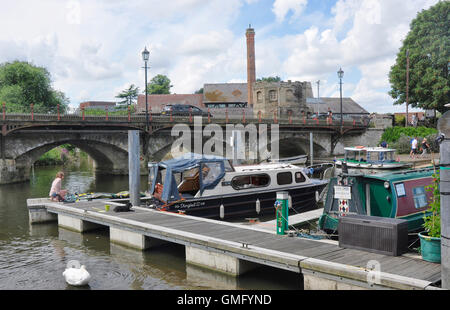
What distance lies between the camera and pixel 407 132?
1486 inches

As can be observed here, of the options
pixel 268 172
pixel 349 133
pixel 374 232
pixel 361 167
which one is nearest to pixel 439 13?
pixel 349 133

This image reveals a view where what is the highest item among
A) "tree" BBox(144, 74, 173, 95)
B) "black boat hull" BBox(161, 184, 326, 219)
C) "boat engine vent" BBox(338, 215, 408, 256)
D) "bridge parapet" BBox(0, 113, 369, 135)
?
"tree" BBox(144, 74, 173, 95)

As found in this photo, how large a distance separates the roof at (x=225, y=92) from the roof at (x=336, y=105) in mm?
10635

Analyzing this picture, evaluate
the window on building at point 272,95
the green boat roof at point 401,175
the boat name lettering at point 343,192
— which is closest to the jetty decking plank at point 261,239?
the boat name lettering at point 343,192

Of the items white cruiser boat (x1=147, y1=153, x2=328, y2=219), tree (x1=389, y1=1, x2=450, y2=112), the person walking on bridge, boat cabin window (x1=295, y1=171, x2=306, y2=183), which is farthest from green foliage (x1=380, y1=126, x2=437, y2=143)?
the person walking on bridge

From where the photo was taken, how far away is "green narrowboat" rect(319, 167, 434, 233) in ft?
37.1

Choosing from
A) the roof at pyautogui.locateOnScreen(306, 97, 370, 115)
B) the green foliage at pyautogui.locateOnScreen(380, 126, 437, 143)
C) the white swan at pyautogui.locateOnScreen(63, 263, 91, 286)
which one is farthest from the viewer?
the roof at pyautogui.locateOnScreen(306, 97, 370, 115)

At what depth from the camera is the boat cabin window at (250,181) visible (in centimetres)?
1698

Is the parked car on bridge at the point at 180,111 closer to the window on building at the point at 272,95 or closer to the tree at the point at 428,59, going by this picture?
the window on building at the point at 272,95

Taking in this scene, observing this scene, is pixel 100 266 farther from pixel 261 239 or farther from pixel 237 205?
pixel 237 205

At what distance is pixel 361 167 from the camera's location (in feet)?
62.4

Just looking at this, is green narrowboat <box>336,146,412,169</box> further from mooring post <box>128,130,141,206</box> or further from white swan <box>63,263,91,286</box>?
white swan <box>63,263,91,286</box>

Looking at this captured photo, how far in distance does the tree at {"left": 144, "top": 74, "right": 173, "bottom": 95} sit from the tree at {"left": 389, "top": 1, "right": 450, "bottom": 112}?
4709cm

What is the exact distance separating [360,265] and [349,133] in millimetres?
38596
